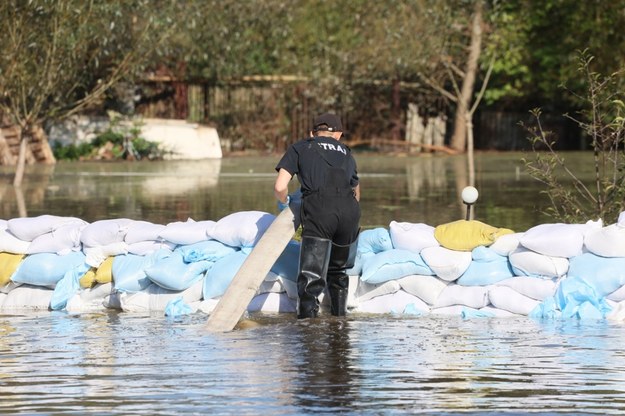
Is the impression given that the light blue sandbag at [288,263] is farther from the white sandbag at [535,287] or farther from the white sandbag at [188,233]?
the white sandbag at [535,287]

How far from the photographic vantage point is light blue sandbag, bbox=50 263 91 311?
10672 mm

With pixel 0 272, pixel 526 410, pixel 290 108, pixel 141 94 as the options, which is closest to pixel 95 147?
pixel 141 94

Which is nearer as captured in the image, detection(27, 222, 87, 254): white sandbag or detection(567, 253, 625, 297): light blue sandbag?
detection(567, 253, 625, 297): light blue sandbag

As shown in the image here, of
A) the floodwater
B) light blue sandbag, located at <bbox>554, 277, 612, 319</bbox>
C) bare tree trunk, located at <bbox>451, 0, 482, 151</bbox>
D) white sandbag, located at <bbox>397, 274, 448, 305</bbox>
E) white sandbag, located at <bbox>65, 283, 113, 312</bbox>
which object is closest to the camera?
the floodwater

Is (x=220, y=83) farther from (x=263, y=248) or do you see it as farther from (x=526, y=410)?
(x=526, y=410)

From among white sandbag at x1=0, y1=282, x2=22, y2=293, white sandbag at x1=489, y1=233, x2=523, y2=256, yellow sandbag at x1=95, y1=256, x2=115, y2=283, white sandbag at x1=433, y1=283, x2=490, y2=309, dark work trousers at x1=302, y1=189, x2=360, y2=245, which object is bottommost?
white sandbag at x1=0, y1=282, x2=22, y2=293

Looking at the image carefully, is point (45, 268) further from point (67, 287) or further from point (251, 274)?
point (251, 274)

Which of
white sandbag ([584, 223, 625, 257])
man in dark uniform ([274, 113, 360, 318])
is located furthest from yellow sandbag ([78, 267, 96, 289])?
white sandbag ([584, 223, 625, 257])

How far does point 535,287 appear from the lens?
9953 millimetres

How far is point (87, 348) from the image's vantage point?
869 cm

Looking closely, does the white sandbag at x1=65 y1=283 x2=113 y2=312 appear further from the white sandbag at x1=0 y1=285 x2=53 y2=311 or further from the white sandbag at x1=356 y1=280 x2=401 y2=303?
the white sandbag at x1=356 y1=280 x2=401 y2=303

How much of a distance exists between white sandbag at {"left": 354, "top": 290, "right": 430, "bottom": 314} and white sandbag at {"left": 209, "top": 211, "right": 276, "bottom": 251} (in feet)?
2.98

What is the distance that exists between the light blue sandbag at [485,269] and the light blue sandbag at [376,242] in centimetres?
62

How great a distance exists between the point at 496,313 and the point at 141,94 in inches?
1135
